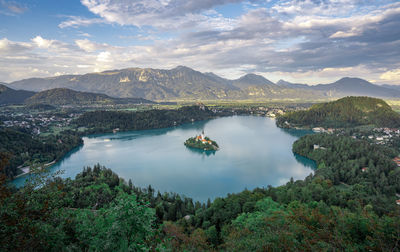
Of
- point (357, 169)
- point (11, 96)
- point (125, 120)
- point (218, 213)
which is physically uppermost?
point (11, 96)

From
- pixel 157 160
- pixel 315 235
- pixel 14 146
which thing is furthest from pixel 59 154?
pixel 315 235

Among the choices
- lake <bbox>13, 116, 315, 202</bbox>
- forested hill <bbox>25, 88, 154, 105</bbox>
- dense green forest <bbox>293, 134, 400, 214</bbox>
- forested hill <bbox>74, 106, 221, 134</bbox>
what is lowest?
lake <bbox>13, 116, 315, 202</bbox>

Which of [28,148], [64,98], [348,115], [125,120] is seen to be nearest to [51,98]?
[64,98]

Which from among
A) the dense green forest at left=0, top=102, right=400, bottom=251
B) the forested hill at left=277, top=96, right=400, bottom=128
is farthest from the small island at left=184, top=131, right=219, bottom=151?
the forested hill at left=277, top=96, right=400, bottom=128

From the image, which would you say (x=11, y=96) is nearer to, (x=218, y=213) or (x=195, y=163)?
(x=195, y=163)

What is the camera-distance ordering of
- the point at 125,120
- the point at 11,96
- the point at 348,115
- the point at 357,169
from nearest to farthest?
the point at 357,169
the point at 348,115
the point at 125,120
the point at 11,96

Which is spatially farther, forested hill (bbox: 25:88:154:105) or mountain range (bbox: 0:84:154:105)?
forested hill (bbox: 25:88:154:105)

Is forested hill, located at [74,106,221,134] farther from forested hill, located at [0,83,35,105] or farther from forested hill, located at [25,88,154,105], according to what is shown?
forested hill, located at [0,83,35,105]

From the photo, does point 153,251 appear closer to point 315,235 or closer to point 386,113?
point 315,235
